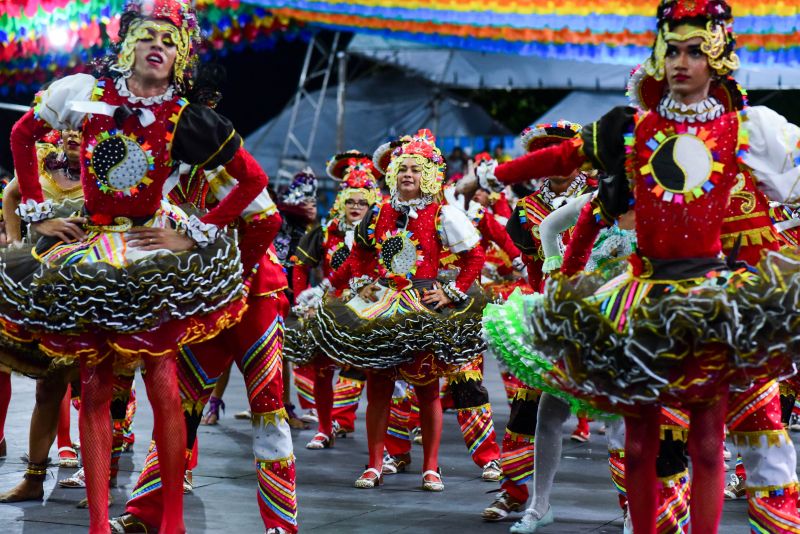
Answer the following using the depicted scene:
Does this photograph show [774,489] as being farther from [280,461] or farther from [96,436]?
[96,436]

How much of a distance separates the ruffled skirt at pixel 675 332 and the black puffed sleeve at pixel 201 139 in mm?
1578

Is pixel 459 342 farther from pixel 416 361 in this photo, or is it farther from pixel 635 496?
pixel 635 496

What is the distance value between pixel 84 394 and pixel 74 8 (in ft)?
44.3

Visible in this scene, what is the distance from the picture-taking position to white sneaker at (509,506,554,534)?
599 centimetres

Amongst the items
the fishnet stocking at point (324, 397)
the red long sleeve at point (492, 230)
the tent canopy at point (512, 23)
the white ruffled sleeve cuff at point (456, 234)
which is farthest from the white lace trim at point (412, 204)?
the tent canopy at point (512, 23)

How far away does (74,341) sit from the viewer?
487 cm

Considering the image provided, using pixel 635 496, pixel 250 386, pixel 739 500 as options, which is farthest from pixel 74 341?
pixel 739 500

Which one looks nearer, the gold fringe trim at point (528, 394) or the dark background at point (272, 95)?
the gold fringe trim at point (528, 394)

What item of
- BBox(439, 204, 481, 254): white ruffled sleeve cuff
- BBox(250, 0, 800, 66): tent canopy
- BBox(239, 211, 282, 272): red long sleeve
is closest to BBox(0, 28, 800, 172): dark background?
BBox(250, 0, 800, 66): tent canopy

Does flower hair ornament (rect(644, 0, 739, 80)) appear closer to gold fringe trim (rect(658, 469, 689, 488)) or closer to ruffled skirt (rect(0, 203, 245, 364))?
gold fringe trim (rect(658, 469, 689, 488))

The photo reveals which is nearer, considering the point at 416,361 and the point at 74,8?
the point at 416,361

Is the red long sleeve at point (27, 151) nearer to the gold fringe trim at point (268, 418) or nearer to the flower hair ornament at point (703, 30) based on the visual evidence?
the gold fringe trim at point (268, 418)

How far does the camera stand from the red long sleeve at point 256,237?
18.0 feet

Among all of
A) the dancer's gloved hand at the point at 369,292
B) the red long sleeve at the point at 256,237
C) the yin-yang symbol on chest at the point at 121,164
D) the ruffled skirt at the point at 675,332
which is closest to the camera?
the ruffled skirt at the point at 675,332
